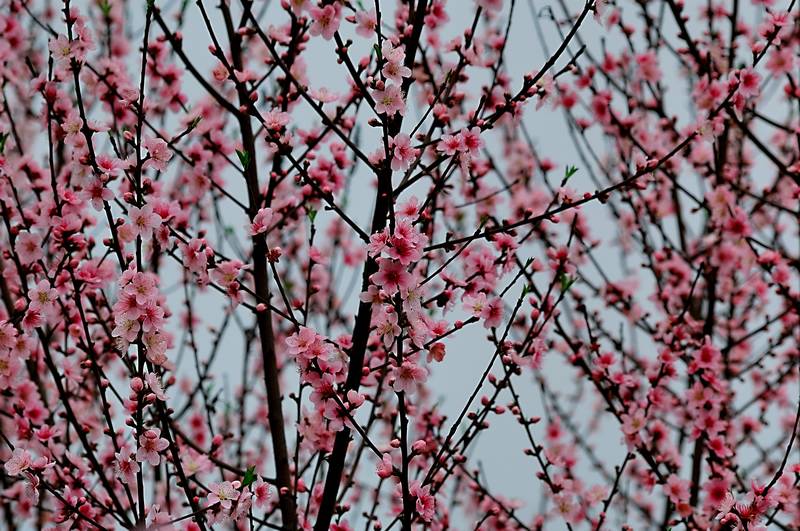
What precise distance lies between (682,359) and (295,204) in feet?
6.89

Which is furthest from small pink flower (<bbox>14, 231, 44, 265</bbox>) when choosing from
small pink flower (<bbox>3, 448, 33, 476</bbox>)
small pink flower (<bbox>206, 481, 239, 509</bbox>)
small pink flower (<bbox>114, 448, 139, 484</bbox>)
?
small pink flower (<bbox>206, 481, 239, 509</bbox>)

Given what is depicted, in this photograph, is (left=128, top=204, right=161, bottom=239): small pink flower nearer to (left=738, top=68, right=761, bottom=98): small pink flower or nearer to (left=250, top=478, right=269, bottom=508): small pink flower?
(left=250, top=478, right=269, bottom=508): small pink flower

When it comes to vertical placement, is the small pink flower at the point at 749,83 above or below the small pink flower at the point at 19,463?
above

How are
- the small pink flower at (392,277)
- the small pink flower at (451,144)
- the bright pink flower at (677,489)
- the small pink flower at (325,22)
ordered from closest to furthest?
the small pink flower at (392,277) → the small pink flower at (451,144) → the small pink flower at (325,22) → the bright pink flower at (677,489)

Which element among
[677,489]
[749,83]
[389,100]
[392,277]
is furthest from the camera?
[677,489]

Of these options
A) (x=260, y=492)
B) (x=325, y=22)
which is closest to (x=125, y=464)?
(x=260, y=492)

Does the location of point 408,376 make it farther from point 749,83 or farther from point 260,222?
point 749,83

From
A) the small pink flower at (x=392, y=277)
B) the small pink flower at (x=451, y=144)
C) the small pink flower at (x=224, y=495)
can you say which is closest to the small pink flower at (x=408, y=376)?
the small pink flower at (x=392, y=277)

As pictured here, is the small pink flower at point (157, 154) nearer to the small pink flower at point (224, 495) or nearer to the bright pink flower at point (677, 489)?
the small pink flower at point (224, 495)

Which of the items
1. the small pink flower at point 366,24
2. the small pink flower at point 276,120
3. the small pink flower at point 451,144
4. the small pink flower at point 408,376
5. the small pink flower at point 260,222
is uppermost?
the small pink flower at point 366,24

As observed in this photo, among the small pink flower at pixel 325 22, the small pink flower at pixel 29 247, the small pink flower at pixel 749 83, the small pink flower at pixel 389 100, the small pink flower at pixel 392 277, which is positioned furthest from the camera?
the small pink flower at pixel 749 83

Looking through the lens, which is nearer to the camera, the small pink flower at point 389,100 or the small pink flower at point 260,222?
the small pink flower at point 389,100

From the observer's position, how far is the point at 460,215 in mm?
4215

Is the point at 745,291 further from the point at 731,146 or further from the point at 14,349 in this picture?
the point at 14,349
